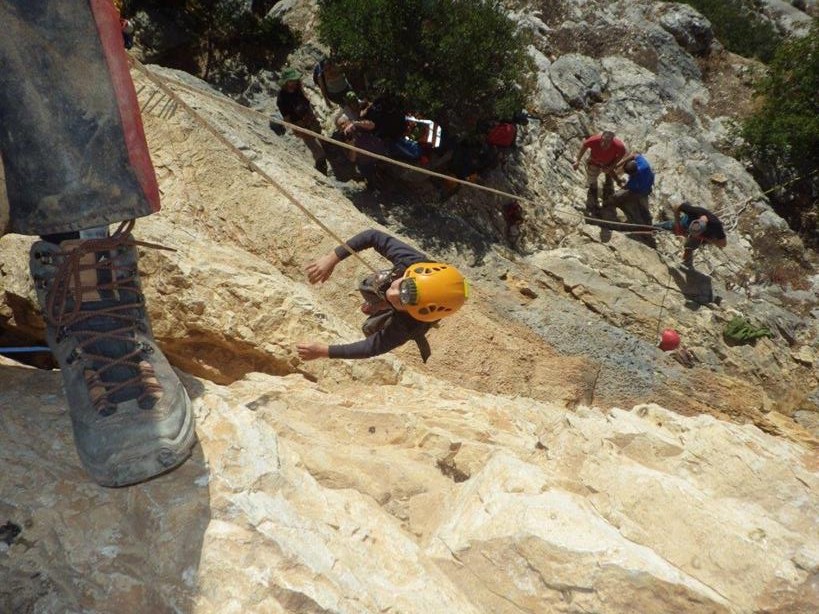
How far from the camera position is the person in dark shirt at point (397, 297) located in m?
4.67

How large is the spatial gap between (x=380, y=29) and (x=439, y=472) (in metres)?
9.47

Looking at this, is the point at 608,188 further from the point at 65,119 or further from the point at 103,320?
the point at 65,119

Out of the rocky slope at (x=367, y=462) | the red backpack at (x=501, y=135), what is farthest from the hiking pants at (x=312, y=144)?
the red backpack at (x=501, y=135)

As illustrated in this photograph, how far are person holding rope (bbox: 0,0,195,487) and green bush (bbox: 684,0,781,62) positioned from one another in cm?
2959

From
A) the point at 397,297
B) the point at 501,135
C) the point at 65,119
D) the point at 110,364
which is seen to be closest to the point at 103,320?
the point at 110,364

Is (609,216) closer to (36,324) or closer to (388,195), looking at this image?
(388,195)

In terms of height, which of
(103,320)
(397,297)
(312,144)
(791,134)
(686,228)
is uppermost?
(791,134)

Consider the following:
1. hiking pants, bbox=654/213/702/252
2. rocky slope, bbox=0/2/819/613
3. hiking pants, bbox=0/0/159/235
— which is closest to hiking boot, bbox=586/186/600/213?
hiking pants, bbox=654/213/702/252

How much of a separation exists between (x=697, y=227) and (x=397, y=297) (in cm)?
878

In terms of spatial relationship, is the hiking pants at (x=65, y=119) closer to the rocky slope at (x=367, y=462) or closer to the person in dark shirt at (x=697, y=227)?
the rocky slope at (x=367, y=462)

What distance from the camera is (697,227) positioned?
11.5m

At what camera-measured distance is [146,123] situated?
7500mm

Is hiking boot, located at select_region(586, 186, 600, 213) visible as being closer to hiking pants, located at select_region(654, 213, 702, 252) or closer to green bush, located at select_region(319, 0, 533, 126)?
hiking pants, located at select_region(654, 213, 702, 252)

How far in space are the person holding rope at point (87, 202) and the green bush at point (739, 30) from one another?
29.6 m
